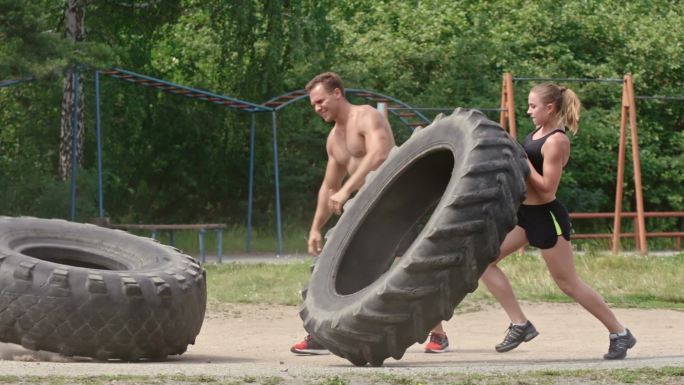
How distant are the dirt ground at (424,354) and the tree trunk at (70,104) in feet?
35.1

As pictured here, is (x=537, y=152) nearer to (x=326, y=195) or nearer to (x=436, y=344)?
(x=436, y=344)

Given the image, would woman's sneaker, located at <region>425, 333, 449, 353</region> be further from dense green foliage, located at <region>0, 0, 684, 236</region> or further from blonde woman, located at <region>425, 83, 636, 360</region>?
dense green foliage, located at <region>0, 0, 684, 236</region>

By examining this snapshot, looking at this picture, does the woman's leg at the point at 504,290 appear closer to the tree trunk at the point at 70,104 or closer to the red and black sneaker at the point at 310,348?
the red and black sneaker at the point at 310,348

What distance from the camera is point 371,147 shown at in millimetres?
7910

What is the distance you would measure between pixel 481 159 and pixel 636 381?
1457 millimetres

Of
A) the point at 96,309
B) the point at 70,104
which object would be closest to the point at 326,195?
the point at 96,309

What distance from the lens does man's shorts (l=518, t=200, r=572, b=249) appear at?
721 cm

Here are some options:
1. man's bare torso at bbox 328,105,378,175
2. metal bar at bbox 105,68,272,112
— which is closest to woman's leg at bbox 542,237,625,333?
man's bare torso at bbox 328,105,378,175

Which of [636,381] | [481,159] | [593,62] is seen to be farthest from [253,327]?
[593,62]

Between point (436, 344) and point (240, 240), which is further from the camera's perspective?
point (240, 240)

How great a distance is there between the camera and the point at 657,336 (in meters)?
9.00

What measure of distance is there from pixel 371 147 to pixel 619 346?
5.80 ft

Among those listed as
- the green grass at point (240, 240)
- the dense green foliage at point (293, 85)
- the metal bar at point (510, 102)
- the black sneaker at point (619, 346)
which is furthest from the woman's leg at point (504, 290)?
the dense green foliage at point (293, 85)

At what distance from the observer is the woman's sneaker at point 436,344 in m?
8.06
